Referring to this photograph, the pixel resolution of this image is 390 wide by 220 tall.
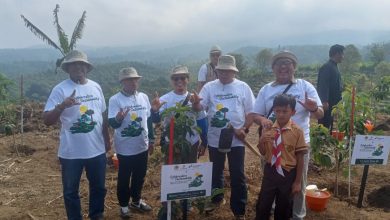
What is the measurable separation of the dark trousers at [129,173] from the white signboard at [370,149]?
2714 mm

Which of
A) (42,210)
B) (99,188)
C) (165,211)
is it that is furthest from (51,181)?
(165,211)

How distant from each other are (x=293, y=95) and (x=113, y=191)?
3.52 metres

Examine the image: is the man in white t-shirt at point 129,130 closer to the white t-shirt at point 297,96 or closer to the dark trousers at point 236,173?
the dark trousers at point 236,173

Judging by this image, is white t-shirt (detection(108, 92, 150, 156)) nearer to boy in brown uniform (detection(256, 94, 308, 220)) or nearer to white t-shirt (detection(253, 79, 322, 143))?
white t-shirt (detection(253, 79, 322, 143))

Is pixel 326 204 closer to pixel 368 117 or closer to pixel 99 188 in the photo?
pixel 368 117

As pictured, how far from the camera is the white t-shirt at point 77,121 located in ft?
12.7

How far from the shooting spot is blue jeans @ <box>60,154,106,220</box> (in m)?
3.95

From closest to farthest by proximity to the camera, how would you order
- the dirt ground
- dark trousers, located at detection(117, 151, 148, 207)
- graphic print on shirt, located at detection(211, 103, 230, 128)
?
graphic print on shirt, located at detection(211, 103, 230, 128) < dark trousers, located at detection(117, 151, 148, 207) < the dirt ground

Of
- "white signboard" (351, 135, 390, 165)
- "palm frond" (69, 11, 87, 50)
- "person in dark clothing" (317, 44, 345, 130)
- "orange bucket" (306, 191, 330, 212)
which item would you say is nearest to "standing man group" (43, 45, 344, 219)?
"orange bucket" (306, 191, 330, 212)

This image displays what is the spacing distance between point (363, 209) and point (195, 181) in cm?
281

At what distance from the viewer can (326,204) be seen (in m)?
Result: 4.98

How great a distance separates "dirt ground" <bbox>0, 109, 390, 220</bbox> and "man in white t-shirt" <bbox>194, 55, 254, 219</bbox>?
0.61 meters

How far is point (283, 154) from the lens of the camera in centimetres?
355

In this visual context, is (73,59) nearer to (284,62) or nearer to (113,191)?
(284,62)
